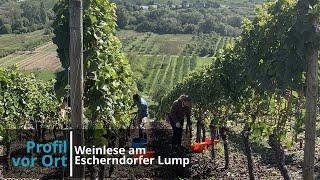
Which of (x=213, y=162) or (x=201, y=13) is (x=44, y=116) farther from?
(x=201, y=13)

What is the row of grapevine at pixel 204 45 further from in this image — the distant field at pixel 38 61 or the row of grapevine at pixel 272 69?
the row of grapevine at pixel 272 69

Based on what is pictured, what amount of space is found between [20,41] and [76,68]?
86.1 meters

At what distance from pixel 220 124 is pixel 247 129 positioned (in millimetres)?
3361

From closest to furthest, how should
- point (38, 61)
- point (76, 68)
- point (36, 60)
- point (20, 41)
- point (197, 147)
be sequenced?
1. point (76, 68)
2. point (197, 147)
3. point (38, 61)
4. point (36, 60)
5. point (20, 41)

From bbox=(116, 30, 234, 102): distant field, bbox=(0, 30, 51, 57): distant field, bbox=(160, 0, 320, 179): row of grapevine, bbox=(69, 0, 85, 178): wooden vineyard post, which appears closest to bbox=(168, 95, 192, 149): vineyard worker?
bbox=(160, 0, 320, 179): row of grapevine

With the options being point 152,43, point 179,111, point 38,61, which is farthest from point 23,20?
point 179,111

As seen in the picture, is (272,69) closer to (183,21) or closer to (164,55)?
(164,55)

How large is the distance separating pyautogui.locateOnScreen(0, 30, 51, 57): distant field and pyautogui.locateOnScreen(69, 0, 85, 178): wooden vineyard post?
74.2m

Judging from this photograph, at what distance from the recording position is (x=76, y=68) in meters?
4.97

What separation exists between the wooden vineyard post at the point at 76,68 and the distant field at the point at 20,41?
74.2m

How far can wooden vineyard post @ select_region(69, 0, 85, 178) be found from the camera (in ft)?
15.6

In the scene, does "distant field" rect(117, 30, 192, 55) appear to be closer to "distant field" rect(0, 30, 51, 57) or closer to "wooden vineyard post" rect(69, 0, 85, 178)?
"distant field" rect(0, 30, 51, 57)

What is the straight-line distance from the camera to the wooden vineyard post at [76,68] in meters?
4.76

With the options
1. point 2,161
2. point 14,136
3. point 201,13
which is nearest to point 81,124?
point 2,161
